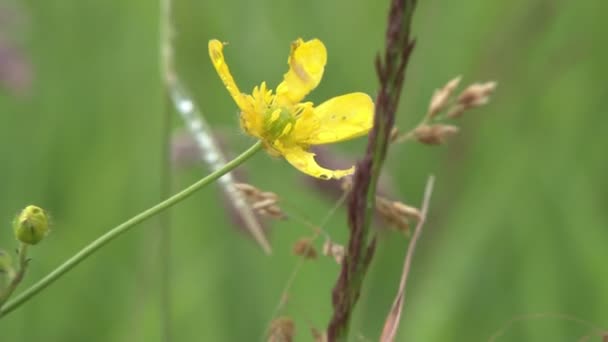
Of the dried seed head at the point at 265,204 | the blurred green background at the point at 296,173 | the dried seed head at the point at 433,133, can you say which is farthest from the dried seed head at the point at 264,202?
the blurred green background at the point at 296,173

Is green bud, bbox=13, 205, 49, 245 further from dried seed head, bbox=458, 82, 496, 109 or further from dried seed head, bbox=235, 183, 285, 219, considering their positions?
dried seed head, bbox=458, 82, 496, 109

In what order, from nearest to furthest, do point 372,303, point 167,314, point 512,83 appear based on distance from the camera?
point 167,314 < point 372,303 < point 512,83

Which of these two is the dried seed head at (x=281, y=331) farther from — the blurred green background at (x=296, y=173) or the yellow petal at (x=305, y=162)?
the blurred green background at (x=296, y=173)

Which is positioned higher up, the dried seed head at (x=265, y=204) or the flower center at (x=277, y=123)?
the flower center at (x=277, y=123)

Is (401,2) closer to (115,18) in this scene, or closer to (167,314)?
(167,314)

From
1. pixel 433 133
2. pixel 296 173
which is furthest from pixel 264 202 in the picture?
pixel 296 173

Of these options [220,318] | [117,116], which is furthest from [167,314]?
[117,116]

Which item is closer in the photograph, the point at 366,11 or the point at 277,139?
the point at 277,139
